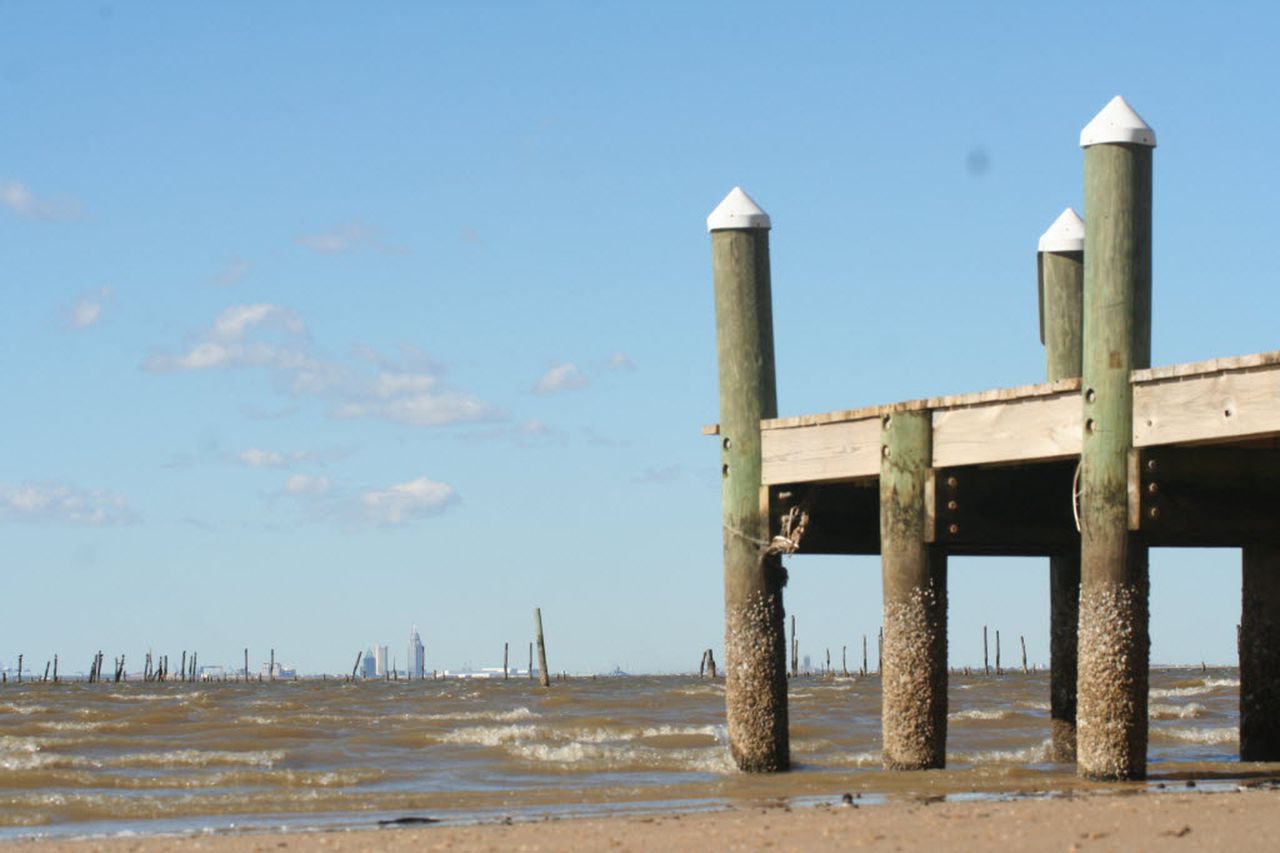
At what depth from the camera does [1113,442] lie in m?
16.0

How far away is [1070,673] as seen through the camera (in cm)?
2034

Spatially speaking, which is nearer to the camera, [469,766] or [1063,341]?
[1063,341]

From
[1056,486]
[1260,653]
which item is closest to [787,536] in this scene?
[1056,486]

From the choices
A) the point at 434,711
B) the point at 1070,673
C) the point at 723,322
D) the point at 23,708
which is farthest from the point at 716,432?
the point at 23,708

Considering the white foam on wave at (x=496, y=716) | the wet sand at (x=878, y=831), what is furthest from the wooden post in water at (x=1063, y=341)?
the white foam on wave at (x=496, y=716)

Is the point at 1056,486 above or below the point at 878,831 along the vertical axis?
above

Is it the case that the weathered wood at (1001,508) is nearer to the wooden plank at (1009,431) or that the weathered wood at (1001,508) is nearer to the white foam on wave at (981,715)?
the wooden plank at (1009,431)

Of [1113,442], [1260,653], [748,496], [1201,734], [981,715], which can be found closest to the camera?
[1113,442]

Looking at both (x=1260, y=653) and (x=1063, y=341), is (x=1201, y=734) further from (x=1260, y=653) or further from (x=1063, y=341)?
(x=1063, y=341)

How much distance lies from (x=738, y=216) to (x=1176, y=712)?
76.5ft

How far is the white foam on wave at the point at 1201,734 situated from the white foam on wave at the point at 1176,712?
17.8ft

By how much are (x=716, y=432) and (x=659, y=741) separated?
13832mm

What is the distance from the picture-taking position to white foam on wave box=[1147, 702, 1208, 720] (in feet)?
123

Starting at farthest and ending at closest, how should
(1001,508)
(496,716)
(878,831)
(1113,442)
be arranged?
(496,716), (1001,508), (1113,442), (878,831)
